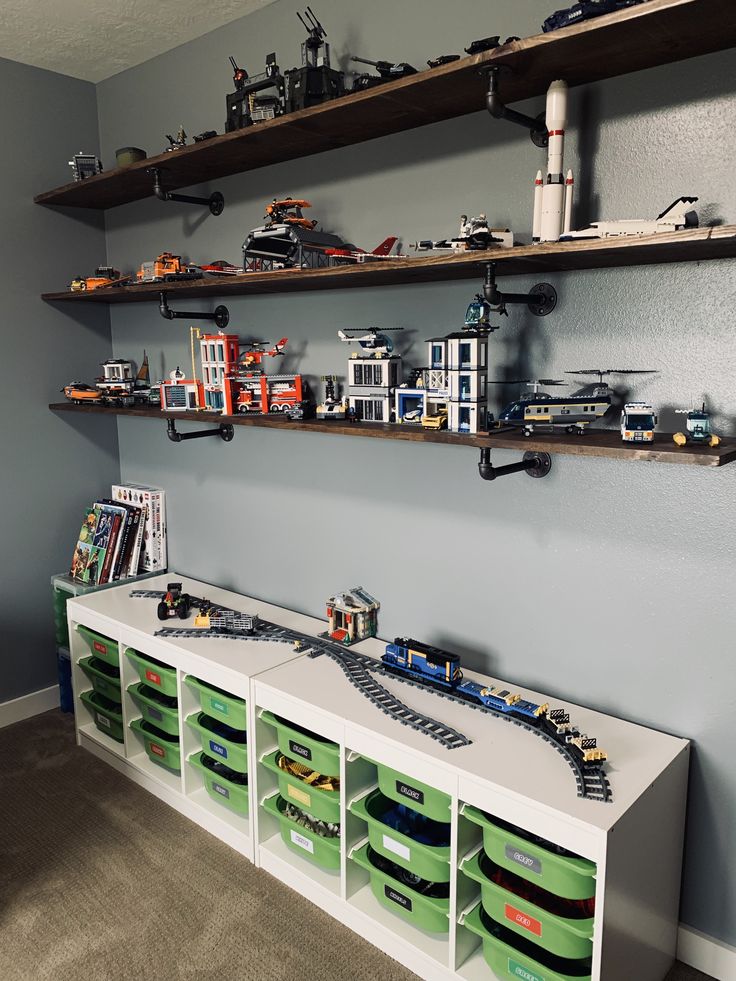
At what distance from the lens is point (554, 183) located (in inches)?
59.0

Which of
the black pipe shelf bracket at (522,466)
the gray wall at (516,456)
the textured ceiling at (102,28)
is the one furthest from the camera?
the textured ceiling at (102,28)

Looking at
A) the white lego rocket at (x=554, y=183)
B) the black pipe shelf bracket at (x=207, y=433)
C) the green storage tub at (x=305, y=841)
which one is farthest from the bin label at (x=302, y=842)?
the white lego rocket at (x=554, y=183)

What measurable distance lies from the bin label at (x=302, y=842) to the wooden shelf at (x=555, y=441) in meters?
1.07

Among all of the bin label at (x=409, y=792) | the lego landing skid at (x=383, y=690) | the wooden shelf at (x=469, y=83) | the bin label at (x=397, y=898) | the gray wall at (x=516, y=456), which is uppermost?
the wooden shelf at (x=469, y=83)

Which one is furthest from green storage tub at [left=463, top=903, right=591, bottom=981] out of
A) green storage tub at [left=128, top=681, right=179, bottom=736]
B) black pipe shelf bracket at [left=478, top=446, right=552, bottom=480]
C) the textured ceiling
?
the textured ceiling

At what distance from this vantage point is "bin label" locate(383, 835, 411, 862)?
5.55ft

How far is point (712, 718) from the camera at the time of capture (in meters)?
1.60

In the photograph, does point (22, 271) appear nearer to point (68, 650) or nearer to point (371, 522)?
point (68, 650)

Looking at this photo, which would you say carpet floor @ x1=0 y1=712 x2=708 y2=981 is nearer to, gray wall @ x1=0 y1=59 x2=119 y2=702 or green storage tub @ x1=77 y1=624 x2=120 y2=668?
green storage tub @ x1=77 y1=624 x2=120 y2=668

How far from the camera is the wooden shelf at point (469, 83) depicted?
1.27m

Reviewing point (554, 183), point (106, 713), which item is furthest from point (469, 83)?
point (106, 713)

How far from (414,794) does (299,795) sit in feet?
1.33

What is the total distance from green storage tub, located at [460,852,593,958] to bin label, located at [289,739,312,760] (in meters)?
0.49

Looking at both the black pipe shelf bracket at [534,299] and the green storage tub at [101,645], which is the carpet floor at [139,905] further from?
the black pipe shelf bracket at [534,299]
